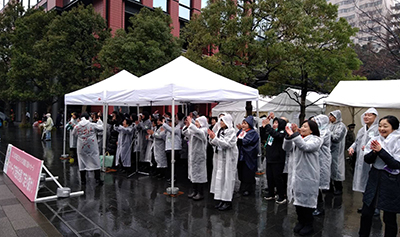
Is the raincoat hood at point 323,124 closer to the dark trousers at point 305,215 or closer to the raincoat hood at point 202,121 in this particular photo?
the dark trousers at point 305,215

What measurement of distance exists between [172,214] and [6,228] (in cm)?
257

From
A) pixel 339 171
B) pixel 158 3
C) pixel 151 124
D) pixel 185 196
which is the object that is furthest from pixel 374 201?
pixel 158 3

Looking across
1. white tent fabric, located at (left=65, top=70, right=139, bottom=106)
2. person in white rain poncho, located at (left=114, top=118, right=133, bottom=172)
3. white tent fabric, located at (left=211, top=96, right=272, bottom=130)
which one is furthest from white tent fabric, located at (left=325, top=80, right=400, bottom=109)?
white tent fabric, located at (left=211, top=96, right=272, bottom=130)

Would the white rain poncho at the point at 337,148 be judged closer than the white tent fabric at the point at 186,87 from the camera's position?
No

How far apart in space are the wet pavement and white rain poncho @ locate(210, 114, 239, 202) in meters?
0.38

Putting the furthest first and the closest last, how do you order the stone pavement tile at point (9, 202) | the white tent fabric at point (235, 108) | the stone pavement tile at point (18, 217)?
the white tent fabric at point (235, 108)
the stone pavement tile at point (9, 202)
the stone pavement tile at point (18, 217)

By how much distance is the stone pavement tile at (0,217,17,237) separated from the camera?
3.88 meters

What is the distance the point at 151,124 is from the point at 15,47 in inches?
702

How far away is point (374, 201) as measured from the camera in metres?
3.27

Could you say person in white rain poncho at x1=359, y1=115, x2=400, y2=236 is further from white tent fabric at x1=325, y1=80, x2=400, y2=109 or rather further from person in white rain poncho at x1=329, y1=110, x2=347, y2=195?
white tent fabric at x1=325, y1=80, x2=400, y2=109

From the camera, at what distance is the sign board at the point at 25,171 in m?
5.16

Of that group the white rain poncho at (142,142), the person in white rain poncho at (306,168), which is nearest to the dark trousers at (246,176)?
the person in white rain poncho at (306,168)

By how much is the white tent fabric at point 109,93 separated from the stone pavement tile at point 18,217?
10.2ft

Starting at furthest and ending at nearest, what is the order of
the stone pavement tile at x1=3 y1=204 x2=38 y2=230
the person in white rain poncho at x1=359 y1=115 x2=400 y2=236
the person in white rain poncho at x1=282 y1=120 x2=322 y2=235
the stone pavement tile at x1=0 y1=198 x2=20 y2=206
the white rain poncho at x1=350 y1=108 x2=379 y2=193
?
the stone pavement tile at x1=0 y1=198 x2=20 y2=206 → the white rain poncho at x1=350 y1=108 x2=379 y2=193 → the stone pavement tile at x1=3 y1=204 x2=38 y2=230 → the person in white rain poncho at x1=282 y1=120 x2=322 y2=235 → the person in white rain poncho at x1=359 y1=115 x2=400 y2=236
